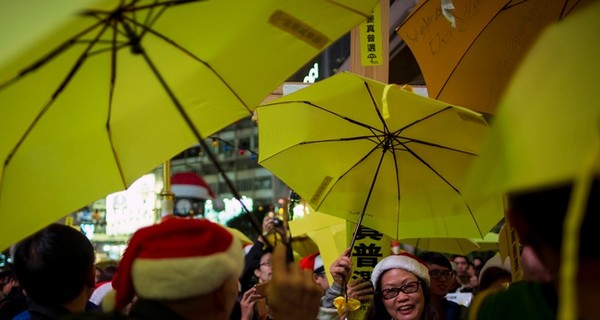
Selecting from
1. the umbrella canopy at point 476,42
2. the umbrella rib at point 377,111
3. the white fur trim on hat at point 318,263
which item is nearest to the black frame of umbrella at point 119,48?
the umbrella rib at point 377,111

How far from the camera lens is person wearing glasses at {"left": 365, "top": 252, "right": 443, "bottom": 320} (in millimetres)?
4516

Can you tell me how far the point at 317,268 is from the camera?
6992mm

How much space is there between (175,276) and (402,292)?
2.52 meters

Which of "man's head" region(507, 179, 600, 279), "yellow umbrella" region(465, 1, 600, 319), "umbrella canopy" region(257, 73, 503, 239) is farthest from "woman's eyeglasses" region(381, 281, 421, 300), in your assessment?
"yellow umbrella" region(465, 1, 600, 319)

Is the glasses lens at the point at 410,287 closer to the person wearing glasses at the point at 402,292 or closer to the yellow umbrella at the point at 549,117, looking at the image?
the person wearing glasses at the point at 402,292

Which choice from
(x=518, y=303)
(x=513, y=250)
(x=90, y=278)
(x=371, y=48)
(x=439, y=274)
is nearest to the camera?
(x=518, y=303)

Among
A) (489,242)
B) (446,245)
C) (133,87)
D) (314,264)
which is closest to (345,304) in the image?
(133,87)

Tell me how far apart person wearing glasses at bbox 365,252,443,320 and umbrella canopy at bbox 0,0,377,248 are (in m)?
1.73

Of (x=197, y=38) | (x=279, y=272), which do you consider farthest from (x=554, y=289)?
(x=197, y=38)

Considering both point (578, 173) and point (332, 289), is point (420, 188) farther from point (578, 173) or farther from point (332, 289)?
point (578, 173)

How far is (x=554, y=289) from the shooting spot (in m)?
1.79

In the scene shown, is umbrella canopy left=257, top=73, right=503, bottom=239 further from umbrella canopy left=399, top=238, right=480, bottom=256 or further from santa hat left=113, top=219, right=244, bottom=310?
umbrella canopy left=399, top=238, right=480, bottom=256

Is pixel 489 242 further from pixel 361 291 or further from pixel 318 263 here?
pixel 361 291

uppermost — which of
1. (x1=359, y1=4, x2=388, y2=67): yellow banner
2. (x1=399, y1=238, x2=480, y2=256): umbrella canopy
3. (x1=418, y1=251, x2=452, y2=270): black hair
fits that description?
(x1=359, y1=4, x2=388, y2=67): yellow banner
